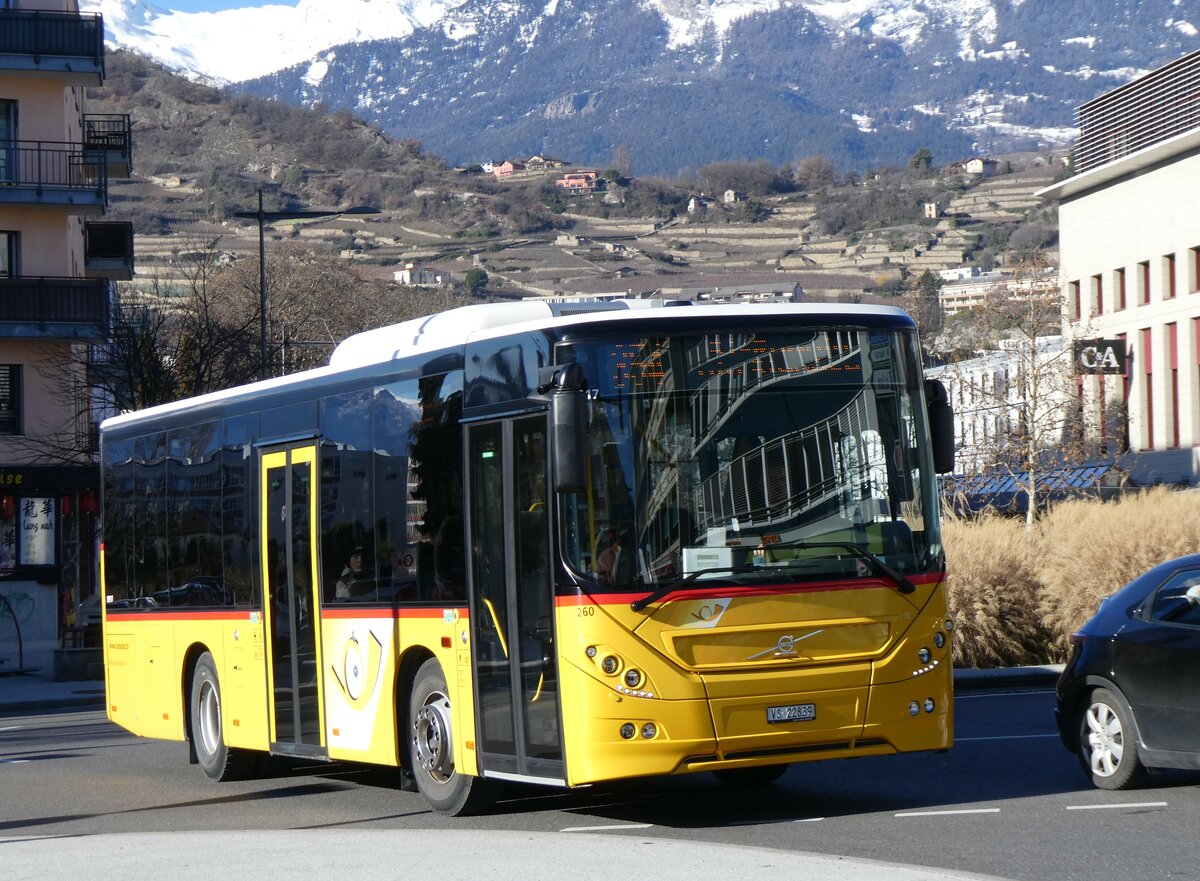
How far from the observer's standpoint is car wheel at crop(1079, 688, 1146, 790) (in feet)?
38.5

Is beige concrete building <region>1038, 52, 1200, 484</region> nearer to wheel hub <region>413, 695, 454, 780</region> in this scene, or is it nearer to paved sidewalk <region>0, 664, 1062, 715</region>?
paved sidewalk <region>0, 664, 1062, 715</region>

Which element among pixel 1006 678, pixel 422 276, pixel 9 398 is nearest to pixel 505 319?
pixel 1006 678

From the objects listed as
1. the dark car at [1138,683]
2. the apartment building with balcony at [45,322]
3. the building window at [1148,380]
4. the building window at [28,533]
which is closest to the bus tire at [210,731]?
the dark car at [1138,683]

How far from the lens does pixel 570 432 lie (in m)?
10.4

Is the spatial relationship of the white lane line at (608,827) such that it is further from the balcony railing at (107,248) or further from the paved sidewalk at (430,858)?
the balcony railing at (107,248)

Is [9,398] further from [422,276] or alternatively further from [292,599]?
[422,276]

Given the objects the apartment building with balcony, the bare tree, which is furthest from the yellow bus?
the bare tree

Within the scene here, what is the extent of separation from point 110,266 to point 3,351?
790 centimetres

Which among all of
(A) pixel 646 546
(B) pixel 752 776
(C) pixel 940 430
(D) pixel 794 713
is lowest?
(B) pixel 752 776

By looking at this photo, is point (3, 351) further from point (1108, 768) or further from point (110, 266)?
point (1108, 768)

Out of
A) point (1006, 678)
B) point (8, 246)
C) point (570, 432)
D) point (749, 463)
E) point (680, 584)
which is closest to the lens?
point (570, 432)

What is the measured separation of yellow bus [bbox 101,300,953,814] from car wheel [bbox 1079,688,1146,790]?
122cm

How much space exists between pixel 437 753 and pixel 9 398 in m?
33.9

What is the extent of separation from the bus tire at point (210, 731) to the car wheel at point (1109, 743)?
682 cm
